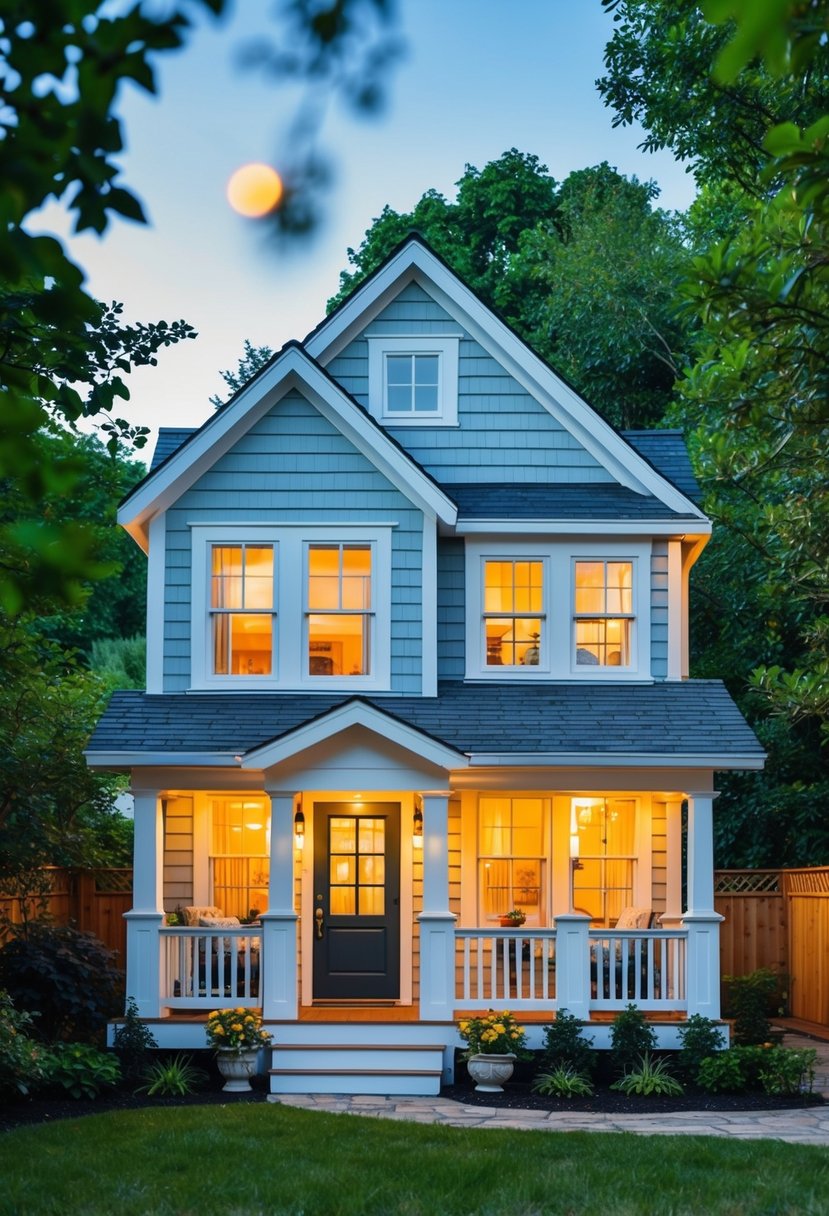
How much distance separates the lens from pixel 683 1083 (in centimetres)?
1318

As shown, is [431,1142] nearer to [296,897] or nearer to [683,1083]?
[683,1083]

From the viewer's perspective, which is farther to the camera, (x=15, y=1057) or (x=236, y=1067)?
(x=236, y=1067)

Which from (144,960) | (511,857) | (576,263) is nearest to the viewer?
(144,960)

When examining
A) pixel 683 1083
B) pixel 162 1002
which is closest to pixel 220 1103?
pixel 162 1002

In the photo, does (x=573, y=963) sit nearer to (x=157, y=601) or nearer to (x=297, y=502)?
(x=297, y=502)

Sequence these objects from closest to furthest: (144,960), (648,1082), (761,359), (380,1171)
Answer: (761,359) < (380,1171) < (648,1082) < (144,960)

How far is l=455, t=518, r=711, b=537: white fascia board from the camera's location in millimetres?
15383

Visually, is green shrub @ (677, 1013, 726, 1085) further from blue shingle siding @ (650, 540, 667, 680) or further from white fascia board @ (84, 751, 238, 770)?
white fascia board @ (84, 751, 238, 770)

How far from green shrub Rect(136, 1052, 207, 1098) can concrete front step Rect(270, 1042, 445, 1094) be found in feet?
2.29

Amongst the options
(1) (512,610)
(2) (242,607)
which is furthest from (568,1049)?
(2) (242,607)

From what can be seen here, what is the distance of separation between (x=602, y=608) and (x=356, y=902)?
398 centimetres

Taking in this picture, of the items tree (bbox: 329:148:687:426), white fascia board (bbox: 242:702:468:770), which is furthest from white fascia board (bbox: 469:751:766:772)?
tree (bbox: 329:148:687:426)

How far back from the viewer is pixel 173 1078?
12641 mm

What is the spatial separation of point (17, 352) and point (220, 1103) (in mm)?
7027
